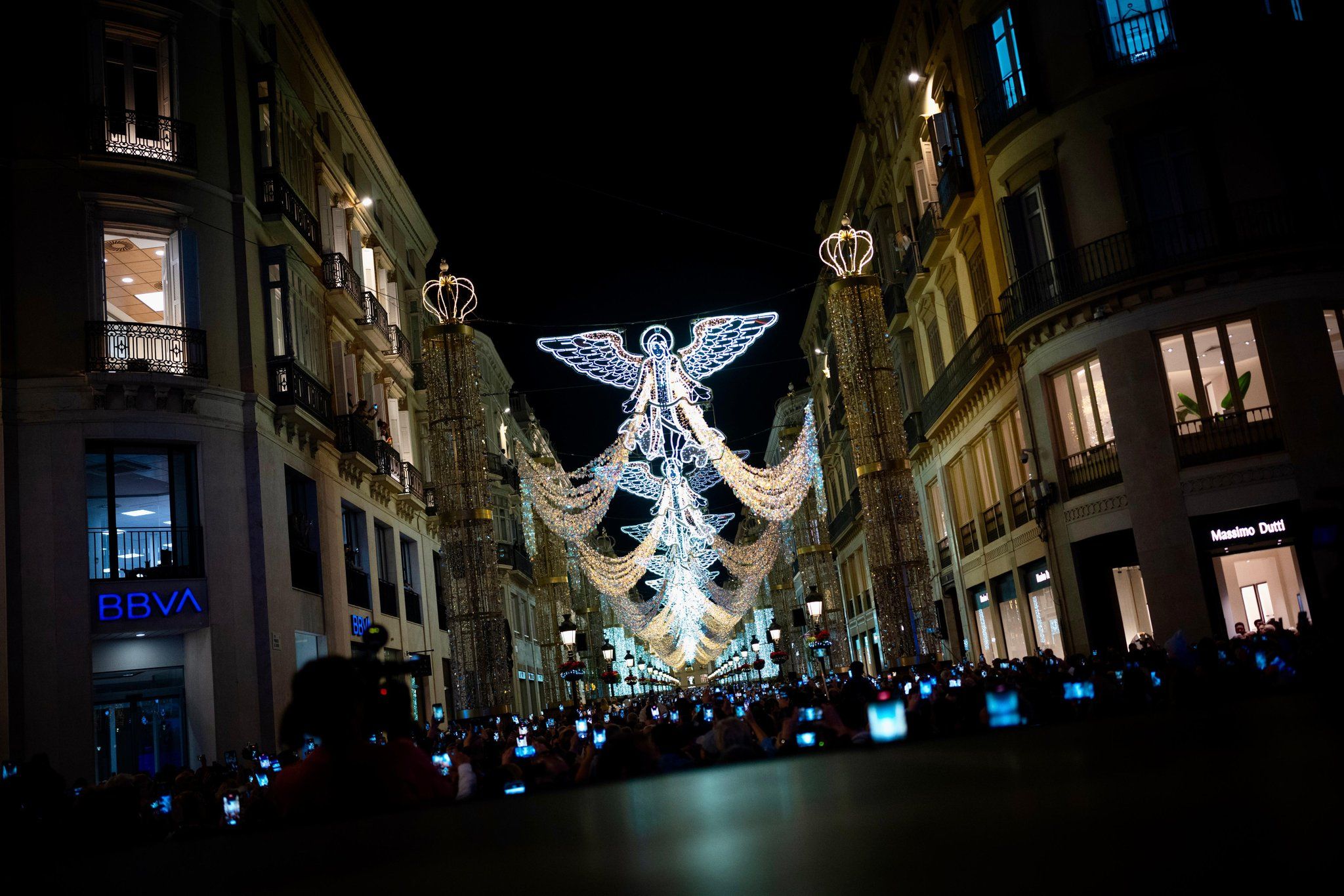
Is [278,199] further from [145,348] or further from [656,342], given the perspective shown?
[656,342]

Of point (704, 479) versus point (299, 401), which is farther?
point (704, 479)

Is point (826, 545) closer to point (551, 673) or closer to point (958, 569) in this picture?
point (958, 569)

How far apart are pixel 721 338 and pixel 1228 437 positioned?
9785mm

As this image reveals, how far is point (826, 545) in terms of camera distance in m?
35.0

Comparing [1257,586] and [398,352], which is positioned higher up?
[398,352]

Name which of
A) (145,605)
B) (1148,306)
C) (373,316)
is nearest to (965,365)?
(1148,306)

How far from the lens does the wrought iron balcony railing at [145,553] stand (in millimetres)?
21125

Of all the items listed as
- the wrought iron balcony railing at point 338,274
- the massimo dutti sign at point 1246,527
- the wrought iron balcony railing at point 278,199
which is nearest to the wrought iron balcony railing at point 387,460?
the wrought iron balcony railing at point 338,274

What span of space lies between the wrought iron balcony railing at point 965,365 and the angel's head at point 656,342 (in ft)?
24.1

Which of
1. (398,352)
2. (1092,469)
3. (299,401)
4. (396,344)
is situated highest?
(396,344)

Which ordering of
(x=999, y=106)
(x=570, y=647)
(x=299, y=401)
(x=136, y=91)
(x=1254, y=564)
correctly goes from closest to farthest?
1. (x=1254, y=564)
2. (x=136, y=91)
3. (x=299, y=401)
4. (x=999, y=106)
5. (x=570, y=647)

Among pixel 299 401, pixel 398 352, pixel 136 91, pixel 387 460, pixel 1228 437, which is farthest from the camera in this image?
pixel 398 352

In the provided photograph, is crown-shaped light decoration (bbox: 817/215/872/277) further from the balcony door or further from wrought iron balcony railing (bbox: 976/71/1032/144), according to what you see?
the balcony door

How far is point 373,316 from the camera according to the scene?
3222 cm
